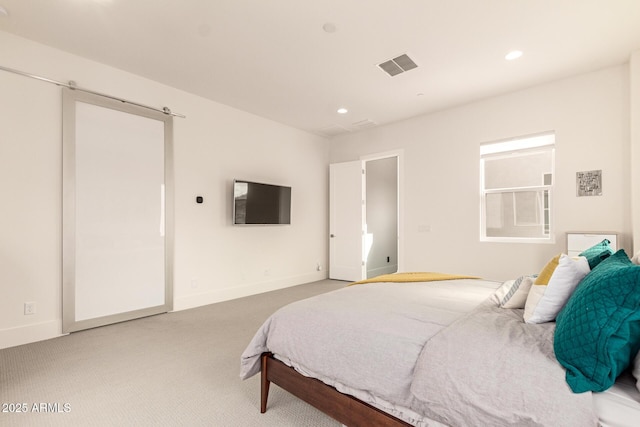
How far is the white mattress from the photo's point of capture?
0.90 m

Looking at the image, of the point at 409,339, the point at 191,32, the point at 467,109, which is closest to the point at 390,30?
the point at 191,32

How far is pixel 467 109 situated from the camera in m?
4.41

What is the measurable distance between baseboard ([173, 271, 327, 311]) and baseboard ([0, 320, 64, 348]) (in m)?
1.17

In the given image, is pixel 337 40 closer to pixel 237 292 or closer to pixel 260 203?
pixel 260 203

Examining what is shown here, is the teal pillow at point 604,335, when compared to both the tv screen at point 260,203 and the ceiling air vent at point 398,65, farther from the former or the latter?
the tv screen at point 260,203

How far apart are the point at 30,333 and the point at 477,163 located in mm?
5567

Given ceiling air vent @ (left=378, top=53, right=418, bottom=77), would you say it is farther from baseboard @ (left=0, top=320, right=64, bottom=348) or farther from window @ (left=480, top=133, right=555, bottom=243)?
baseboard @ (left=0, top=320, right=64, bottom=348)

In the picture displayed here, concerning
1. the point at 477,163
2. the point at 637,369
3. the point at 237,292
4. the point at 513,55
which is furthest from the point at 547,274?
the point at 237,292

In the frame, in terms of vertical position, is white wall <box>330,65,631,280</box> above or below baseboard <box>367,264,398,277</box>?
above

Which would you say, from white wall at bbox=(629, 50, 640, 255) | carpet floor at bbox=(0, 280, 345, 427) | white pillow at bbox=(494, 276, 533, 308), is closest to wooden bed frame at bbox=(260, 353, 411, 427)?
carpet floor at bbox=(0, 280, 345, 427)

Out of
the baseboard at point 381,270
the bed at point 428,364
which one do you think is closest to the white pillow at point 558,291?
the bed at point 428,364

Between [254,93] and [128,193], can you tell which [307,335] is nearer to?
[128,193]

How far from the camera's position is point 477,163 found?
14.1ft

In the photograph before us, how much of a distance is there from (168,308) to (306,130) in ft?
12.4
